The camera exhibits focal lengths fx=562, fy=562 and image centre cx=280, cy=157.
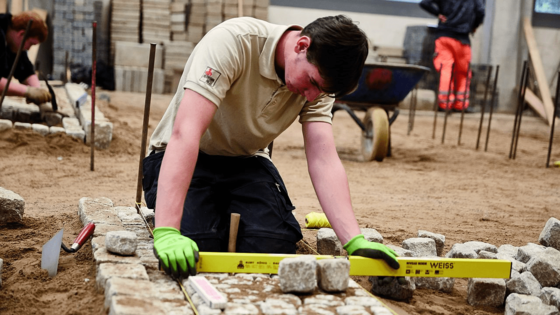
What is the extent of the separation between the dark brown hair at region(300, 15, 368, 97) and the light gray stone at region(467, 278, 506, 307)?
98 centimetres

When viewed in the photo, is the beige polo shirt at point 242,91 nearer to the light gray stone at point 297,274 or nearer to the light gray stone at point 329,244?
the light gray stone at point 329,244

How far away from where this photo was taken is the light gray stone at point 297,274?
6.00 feet

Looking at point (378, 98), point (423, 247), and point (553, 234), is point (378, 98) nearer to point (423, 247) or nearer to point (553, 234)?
point (553, 234)

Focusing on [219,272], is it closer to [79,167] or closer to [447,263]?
[447,263]

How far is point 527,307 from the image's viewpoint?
204cm

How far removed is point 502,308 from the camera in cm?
232

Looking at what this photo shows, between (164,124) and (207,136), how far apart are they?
0.27 meters

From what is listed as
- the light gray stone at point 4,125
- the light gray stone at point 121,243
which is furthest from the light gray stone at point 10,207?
the light gray stone at point 4,125

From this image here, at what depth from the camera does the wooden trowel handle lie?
2332 millimetres

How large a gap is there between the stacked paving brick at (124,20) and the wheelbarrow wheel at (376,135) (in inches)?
247

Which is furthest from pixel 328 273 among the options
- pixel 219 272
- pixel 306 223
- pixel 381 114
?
pixel 381 114

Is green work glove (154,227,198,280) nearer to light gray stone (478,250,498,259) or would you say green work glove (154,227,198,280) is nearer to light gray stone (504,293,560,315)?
light gray stone (504,293,560,315)

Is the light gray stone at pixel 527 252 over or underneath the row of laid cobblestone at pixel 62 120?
over

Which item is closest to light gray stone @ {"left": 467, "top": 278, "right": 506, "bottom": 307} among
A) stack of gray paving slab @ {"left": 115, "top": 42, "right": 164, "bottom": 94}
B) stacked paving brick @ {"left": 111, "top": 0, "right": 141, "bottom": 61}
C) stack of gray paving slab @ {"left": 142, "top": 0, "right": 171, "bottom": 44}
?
stack of gray paving slab @ {"left": 115, "top": 42, "right": 164, "bottom": 94}
